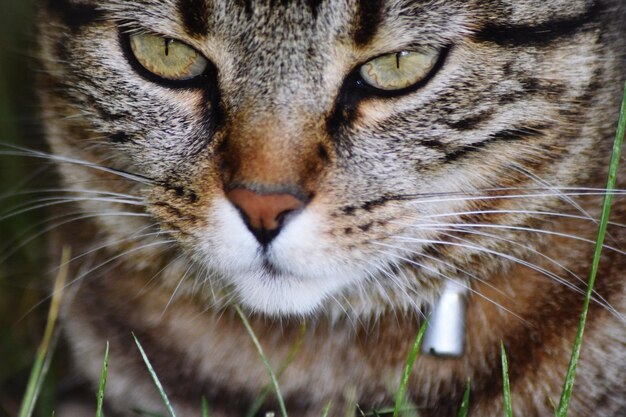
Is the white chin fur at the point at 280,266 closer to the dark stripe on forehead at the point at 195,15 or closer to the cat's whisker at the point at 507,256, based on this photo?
the cat's whisker at the point at 507,256

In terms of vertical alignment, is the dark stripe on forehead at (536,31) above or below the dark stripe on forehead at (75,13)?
below

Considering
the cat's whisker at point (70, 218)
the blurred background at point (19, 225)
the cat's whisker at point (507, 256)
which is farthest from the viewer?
the blurred background at point (19, 225)

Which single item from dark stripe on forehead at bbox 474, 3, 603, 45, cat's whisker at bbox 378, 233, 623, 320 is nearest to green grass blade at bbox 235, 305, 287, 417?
cat's whisker at bbox 378, 233, 623, 320

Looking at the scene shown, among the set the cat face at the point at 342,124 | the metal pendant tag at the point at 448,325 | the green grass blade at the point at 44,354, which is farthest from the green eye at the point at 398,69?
the green grass blade at the point at 44,354

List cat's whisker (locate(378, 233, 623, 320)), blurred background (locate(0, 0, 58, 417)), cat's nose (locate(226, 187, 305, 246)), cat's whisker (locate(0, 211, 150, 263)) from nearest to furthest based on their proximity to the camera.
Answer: cat's nose (locate(226, 187, 305, 246)), cat's whisker (locate(378, 233, 623, 320)), cat's whisker (locate(0, 211, 150, 263)), blurred background (locate(0, 0, 58, 417))

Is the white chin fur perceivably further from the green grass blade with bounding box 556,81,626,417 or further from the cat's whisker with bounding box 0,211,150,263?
the green grass blade with bounding box 556,81,626,417

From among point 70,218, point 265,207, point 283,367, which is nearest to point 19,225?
point 70,218

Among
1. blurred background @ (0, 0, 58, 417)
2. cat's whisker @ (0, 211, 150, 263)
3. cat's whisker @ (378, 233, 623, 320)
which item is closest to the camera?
cat's whisker @ (378, 233, 623, 320)
